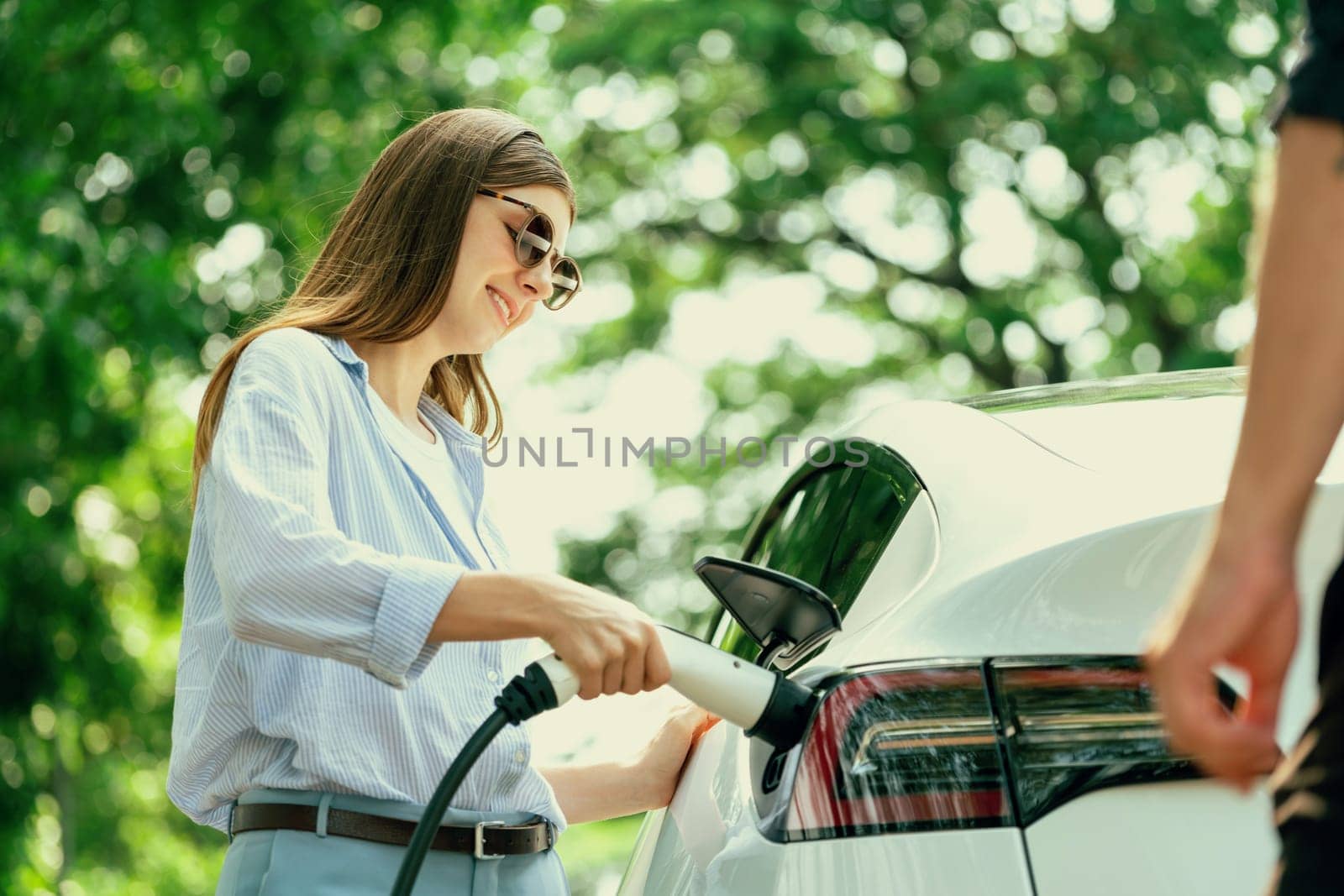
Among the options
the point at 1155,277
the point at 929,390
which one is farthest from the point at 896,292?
the point at 1155,277

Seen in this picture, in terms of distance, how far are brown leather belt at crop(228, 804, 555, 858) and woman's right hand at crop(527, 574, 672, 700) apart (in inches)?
14.4

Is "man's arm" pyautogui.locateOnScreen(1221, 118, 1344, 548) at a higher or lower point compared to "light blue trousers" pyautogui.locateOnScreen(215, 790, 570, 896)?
higher

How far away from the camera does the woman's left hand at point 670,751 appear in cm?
240

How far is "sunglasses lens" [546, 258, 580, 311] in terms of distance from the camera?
252 cm

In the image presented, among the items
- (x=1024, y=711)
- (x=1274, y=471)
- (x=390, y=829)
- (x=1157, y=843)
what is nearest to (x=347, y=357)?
(x=390, y=829)

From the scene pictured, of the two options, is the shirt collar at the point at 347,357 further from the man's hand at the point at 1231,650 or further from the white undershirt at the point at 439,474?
the man's hand at the point at 1231,650

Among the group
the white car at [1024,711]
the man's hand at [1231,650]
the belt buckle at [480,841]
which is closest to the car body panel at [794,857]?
the white car at [1024,711]

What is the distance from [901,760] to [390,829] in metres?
0.67

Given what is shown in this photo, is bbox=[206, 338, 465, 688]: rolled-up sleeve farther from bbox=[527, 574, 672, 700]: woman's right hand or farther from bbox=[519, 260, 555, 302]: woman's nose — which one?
bbox=[519, 260, 555, 302]: woman's nose

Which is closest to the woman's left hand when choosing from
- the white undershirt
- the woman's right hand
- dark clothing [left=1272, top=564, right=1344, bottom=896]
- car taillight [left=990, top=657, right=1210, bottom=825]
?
the white undershirt

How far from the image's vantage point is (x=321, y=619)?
177 cm

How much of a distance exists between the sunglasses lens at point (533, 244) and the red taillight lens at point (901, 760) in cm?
93

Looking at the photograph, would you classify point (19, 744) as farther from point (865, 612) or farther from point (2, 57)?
point (865, 612)

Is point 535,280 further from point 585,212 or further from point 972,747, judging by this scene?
point 585,212
